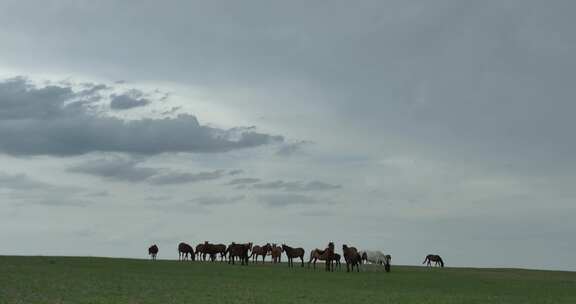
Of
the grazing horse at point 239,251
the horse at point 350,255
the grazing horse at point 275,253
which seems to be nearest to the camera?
the horse at point 350,255

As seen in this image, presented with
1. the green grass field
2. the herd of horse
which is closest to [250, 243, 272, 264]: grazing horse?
the herd of horse

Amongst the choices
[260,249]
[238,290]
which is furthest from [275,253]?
[238,290]

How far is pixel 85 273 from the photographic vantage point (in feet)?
133

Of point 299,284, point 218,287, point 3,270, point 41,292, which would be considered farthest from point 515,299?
point 3,270

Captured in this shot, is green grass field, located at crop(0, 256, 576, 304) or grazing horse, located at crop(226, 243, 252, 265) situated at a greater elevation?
grazing horse, located at crop(226, 243, 252, 265)

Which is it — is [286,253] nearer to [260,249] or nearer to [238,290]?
[260,249]

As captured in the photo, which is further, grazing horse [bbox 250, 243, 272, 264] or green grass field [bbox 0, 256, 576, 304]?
grazing horse [bbox 250, 243, 272, 264]

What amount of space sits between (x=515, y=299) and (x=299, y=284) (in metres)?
10.9

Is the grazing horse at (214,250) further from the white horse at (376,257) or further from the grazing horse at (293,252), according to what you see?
the white horse at (376,257)

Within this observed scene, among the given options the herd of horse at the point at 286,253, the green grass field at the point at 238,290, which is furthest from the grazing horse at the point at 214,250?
the green grass field at the point at 238,290

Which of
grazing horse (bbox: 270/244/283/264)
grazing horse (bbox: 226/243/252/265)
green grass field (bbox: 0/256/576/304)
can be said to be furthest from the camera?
grazing horse (bbox: 270/244/283/264)

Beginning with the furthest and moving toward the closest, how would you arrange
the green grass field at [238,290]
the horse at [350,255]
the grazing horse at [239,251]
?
the grazing horse at [239,251] < the horse at [350,255] < the green grass field at [238,290]

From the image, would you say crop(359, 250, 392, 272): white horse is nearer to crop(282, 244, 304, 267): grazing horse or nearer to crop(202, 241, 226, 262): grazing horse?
crop(282, 244, 304, 267): grazing horse

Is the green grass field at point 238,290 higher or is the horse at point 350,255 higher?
the horse at point 350,255
